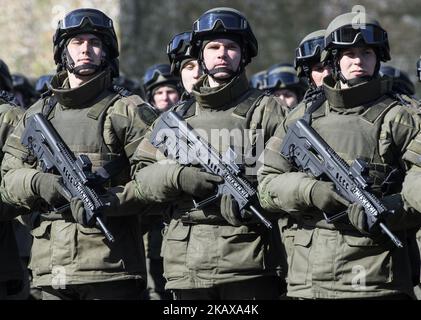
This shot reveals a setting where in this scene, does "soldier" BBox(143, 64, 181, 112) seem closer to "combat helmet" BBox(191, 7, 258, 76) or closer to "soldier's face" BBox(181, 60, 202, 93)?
"soldier's face" BBox(181, 60, 202, 93)

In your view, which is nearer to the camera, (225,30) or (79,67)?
(225,30)

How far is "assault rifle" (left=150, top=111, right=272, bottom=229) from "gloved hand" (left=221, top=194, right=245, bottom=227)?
0.03m

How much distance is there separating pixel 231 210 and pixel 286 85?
4.54 meters

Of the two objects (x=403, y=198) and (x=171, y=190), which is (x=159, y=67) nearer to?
(x=171, y=190)

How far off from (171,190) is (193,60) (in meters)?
2.01

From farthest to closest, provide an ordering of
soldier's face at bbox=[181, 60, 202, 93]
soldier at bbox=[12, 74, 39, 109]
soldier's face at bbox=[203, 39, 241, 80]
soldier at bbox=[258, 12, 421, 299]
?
soldier at bbox=[12, 74, 39, 109] → soldier's face at bbox=[181, 60, 202, 93] → soldier's face at bbox=[203, 39, 241, 80] → soldier at bbox=[258, 12, 421, 299]

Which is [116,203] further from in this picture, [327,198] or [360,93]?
[360,93]

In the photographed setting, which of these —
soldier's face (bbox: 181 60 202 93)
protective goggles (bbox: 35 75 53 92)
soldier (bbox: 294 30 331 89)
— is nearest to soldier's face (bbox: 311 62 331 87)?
soldier (bbox: 294 30 331 89)

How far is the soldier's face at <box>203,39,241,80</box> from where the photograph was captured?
9.41m

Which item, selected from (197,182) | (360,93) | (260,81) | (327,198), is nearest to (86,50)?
(197,182)

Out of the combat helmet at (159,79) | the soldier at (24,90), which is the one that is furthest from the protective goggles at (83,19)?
the soldier at (24,90)

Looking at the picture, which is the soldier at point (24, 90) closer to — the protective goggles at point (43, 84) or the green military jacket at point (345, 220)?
the protective goggles at point (43, 84)

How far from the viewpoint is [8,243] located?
10.4 m

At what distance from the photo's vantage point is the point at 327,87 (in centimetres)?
872
